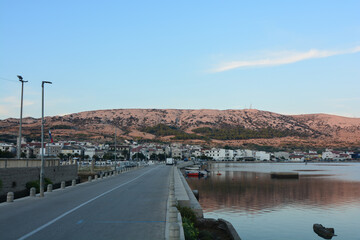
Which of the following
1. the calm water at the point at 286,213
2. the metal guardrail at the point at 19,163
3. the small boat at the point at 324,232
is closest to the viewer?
the small boat at the point at 324,232

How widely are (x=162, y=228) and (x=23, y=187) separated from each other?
29466mm

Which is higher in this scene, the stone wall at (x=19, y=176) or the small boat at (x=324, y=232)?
the stone wall at (x=19, y=176)

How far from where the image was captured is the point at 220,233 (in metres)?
23.1

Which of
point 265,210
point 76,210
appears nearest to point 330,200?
point 265,210

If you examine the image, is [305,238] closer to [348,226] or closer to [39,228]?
[348,226]

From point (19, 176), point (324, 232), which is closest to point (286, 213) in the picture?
point (324, 232)

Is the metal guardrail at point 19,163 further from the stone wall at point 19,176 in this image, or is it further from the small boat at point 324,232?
the small boat at point 324,232

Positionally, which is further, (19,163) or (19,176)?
(19,163)

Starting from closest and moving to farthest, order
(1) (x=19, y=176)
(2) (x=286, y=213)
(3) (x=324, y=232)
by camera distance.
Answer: (3) (x=324, y=232) → (1) (x=19, y=176) → (2) (x=286, y=213)

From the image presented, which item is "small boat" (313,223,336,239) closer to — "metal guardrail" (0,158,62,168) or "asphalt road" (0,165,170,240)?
"asphalt road" (0,165,170,240)

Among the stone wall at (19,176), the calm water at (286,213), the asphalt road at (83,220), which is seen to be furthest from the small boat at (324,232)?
the stone wall at (19,176)

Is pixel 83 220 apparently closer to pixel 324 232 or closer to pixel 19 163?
pixel 324 232

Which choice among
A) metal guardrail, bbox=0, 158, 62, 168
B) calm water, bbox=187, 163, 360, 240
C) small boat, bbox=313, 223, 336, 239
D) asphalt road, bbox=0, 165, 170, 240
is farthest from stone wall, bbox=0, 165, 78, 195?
small boat, bbox=313, 223, 336, 239

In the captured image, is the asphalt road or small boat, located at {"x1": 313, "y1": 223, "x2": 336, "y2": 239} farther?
small boat, located at {"x1": 313, "y1": 223, "x2": 336, "y2": 239}
